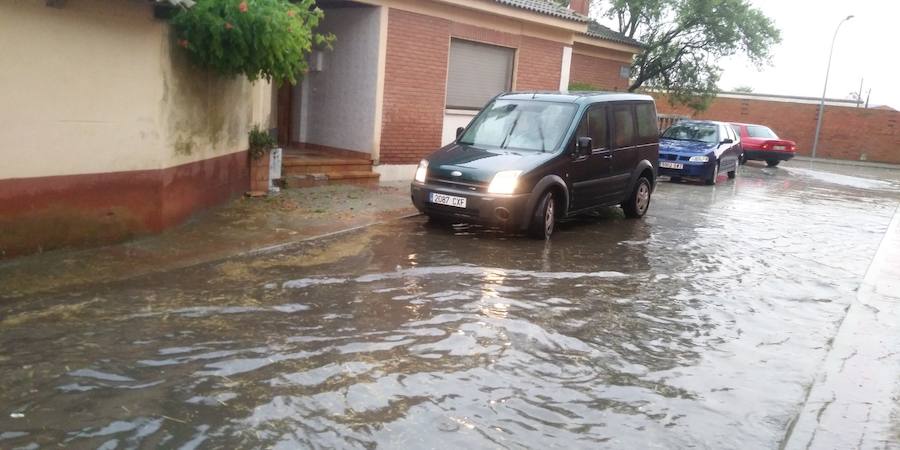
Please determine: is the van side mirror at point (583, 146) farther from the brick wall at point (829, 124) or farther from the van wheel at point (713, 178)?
the brick wall at point (829, 124)

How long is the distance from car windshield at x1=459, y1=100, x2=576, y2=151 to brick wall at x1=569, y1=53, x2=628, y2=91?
546 inches

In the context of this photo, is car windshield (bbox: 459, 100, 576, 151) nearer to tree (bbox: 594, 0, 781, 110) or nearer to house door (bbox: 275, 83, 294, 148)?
house door (bbox: 275, 83, 294, 148)

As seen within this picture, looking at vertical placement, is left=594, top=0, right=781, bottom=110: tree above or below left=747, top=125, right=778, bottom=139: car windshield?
above

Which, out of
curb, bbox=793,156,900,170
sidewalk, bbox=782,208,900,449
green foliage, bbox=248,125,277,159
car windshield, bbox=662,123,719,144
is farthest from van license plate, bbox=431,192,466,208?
curb, bbox=793,156,900,170

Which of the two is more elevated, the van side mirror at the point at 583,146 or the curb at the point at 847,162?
the van side mirror at the point at 583,146

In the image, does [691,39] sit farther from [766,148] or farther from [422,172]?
[422,172]

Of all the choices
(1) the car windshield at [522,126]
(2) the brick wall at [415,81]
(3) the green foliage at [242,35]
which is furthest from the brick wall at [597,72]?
(3) the green foliage at [242,35]

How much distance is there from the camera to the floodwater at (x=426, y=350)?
3.97 meters


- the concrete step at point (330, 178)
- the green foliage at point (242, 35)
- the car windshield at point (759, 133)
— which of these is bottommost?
the concrete step at point (330, 178)

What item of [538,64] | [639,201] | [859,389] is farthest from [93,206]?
[538,64]

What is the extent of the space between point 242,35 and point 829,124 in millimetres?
36195

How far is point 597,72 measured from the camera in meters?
24.8

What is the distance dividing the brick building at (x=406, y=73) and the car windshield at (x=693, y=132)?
16.1 feet

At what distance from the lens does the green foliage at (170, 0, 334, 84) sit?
306 inches
